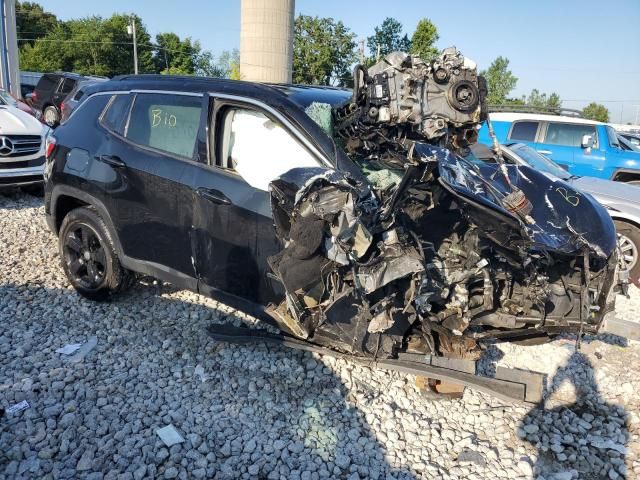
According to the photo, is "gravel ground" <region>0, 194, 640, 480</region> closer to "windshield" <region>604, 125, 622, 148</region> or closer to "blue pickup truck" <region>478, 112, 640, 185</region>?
"blue pickup truck" <region>478, 112, 640, 185</region>

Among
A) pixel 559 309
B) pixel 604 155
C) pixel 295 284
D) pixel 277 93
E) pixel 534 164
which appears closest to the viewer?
pixel 295 284

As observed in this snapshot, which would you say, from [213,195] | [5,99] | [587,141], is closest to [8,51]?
[5,99]

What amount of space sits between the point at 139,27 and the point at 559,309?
66.4 meters

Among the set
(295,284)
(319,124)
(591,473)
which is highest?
(319,124)

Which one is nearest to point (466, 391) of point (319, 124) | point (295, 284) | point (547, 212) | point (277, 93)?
point (547, 212)

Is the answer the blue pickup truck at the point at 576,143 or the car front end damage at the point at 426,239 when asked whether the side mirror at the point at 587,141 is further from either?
the car front end damage at the point at 426,239

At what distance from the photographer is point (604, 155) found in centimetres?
927

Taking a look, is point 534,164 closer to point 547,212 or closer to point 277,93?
point 547,212

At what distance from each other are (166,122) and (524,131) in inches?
319

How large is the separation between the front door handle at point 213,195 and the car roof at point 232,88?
0.67m

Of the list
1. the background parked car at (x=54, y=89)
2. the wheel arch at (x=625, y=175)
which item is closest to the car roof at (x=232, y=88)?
the wheel arch at (x=625, y=175)

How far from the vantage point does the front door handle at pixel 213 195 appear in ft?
10.3

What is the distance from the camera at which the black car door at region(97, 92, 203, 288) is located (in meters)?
3.43

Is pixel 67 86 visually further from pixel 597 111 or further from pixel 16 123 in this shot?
pixel 597 111
